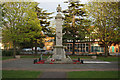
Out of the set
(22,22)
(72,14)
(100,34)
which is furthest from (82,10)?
(22,22)

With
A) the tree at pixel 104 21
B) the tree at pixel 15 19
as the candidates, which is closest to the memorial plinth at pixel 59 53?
the tree at pixel 15 19

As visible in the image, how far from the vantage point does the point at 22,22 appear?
30.2m

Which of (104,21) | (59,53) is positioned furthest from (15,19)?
(104,21)

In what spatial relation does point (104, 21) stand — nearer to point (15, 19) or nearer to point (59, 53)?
point (59, 53)

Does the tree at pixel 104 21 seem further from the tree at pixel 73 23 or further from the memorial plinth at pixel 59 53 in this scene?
the memorial plinth at pixel 59 53

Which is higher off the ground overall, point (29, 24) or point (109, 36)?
point (29, 24)

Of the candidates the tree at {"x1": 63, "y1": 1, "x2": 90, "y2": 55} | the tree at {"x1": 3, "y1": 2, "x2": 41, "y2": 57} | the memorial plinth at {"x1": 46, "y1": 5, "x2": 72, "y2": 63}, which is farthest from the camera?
the tree at {"x1": 63, "y1": 1, "x2": 90, "y2": 55}

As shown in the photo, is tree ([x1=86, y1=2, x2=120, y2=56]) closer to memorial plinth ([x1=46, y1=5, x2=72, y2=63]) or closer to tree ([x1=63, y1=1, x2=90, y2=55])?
tree ([x1=63, y1=1, x2=90, y2=55])

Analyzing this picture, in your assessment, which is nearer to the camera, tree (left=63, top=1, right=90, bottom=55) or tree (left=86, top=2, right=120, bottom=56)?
tree (left=86, top=2, right=120, bottom=56)

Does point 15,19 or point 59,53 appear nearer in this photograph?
point 59,53

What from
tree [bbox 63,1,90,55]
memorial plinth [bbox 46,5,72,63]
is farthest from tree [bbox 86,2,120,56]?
memorial plinth [bbox 46,5,72,63]

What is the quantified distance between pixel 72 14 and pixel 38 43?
13.1m

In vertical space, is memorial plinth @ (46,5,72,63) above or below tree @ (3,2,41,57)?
below

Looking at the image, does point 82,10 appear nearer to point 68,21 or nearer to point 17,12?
point 68,21
